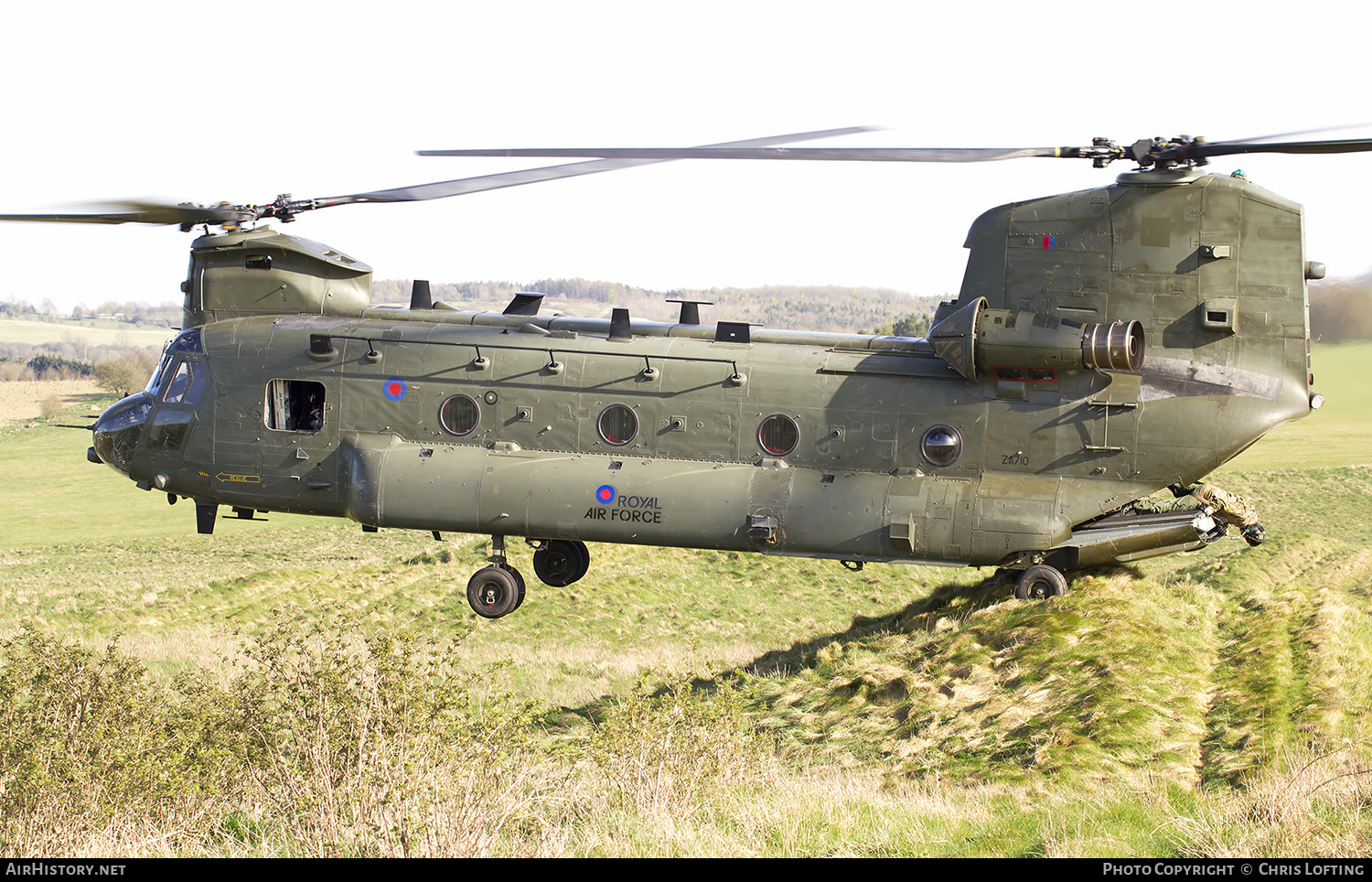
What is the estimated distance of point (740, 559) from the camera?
103 ft

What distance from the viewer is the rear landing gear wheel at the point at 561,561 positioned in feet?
55.9

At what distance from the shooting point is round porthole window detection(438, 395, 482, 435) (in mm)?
15789

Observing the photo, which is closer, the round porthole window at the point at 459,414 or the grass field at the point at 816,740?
the grass field at the point at 816,740

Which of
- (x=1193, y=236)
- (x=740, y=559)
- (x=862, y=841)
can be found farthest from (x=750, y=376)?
(x=740, y=559)

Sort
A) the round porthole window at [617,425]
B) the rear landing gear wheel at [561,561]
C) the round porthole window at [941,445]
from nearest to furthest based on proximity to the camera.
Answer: the round porthole window at [941,445], the round porthole window at [617,425], the rear landing gear wheel at [561,561]

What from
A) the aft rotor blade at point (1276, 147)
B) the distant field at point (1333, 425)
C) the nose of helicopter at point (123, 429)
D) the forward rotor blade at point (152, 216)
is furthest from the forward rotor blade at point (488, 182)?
the distant field at point (1333, 425)

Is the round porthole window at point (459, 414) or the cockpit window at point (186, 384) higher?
the cockpit window at point (186, 384)

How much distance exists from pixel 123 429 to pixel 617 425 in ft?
25.7

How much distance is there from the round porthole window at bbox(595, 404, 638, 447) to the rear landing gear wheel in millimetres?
2310

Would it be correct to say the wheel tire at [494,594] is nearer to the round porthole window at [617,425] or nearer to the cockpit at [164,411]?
the round porthole window at [617,425]

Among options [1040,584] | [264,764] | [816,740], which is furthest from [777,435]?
[264,764]

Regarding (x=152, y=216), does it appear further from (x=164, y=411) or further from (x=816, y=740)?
(x=816, y=740)

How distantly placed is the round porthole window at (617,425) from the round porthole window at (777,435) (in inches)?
70.4

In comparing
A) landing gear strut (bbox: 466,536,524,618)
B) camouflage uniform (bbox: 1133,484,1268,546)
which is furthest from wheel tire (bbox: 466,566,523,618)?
camouflage uniform (bbox: 1133,484,1268,546)
